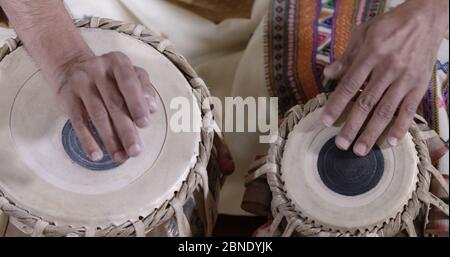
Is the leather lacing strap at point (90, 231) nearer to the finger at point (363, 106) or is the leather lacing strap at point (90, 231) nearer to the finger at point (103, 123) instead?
the finger at point (103, 123)

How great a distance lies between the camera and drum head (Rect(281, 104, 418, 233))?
2.94ft

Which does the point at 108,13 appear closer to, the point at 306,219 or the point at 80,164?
the point at 80,164

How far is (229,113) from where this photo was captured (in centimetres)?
122

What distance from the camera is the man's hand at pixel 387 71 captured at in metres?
0.92

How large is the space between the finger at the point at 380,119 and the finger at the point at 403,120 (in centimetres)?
1

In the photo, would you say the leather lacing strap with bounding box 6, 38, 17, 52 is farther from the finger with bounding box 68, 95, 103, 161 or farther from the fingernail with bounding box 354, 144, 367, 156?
the fingernail with bounding box 354, 144, 367, 156

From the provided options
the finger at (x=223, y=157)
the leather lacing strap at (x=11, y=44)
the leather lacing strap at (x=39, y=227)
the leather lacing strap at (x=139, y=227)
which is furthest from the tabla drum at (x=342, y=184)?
the leather lacing strap at (x=11, y=44)

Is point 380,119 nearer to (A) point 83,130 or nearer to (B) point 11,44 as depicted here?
(A) point 83,130

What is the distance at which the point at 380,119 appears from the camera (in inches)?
35.9

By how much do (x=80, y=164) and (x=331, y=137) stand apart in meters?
0.43

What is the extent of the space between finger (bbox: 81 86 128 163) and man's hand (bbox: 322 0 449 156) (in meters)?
0.35

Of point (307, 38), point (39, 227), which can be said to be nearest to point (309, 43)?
point (307, 38)

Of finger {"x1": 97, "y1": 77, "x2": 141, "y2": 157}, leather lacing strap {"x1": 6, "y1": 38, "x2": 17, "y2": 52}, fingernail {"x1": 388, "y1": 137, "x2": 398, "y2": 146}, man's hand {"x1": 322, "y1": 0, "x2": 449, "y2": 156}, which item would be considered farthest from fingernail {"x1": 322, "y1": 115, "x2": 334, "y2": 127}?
leather lacing strap {"x1": 6, "y1": 38, "x2": 17, "y2": 52}

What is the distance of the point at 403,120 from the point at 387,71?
0.29ft
